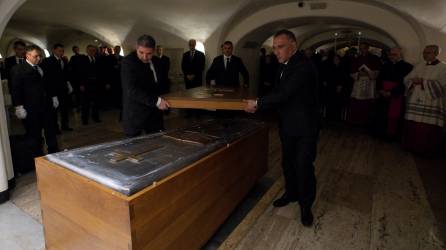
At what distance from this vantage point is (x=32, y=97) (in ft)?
11.3

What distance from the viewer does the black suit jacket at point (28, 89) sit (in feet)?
11.0

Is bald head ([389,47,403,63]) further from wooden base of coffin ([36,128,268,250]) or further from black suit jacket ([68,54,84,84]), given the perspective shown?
black suit jacket ([68,54,84,84])

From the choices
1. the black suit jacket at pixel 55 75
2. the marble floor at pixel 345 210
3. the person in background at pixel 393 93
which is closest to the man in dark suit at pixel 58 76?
the black suit jacket at pixel 55 75

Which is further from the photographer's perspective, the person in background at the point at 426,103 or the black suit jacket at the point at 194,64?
the black suit jacket at the point at 194,64

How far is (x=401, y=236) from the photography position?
2264 mm

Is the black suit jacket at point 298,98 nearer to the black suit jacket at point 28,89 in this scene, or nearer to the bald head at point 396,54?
the black suit jacket at point 28,89

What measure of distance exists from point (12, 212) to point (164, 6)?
4.78 metres

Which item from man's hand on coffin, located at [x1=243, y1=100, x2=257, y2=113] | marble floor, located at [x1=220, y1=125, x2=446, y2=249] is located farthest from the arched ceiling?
man's hand on coffin, located at [x1=243, y1=100, x2=257, y2=113]

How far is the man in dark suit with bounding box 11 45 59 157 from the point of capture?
3.34 meters

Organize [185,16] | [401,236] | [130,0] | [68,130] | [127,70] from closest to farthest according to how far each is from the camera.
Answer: [401,236] < [127,70] < [68,130] < [130,0] < [185,16]

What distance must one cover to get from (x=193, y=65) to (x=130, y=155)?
202 inches

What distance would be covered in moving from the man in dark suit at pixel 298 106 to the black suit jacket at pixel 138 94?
→ 897 mm

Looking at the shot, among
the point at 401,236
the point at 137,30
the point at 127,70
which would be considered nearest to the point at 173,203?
the point at 127,70

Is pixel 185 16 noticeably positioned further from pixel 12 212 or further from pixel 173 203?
pixel 173 203
